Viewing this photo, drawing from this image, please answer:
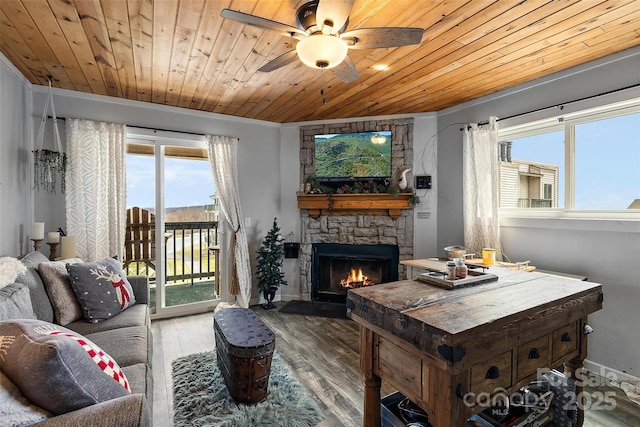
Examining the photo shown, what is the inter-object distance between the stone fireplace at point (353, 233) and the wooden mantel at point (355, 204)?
0.03m

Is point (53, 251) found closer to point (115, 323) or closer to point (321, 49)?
point (115, 323)

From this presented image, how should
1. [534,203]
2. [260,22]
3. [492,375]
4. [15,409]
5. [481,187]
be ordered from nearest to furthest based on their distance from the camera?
[15,409] → [492,375] → [260,22] → [534,203] → [481,187]

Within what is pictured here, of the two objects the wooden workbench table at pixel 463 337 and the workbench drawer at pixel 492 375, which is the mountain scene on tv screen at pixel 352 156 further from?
the workbench drawer at pixel 492 375

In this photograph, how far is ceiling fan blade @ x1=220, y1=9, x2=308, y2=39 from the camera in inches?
58.4

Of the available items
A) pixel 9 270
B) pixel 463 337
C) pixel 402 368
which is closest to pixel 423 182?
pixel 402 368

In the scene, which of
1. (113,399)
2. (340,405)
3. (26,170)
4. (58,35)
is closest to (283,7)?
(58,35)

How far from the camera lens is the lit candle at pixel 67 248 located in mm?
2777

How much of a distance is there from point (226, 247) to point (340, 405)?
2632 mm

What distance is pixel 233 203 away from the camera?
3969 millimetres

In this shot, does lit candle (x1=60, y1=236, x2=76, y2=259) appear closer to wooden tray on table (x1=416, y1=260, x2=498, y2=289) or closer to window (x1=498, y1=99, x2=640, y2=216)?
wooden tray on table (x1=416, y1=260, x2=498, y2=289)

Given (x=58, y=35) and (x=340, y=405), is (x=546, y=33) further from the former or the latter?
(x=58, y=35)

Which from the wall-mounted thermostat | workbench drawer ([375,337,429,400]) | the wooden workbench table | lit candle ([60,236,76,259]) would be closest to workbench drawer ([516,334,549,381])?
the wooden workbench table

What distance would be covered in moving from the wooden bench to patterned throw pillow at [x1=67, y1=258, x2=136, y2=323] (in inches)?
35.4

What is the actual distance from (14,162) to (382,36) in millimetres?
3212
